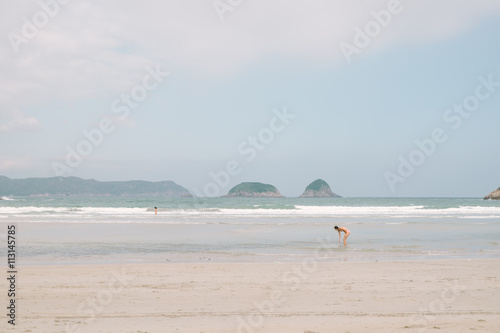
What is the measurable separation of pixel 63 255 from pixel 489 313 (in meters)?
12.4

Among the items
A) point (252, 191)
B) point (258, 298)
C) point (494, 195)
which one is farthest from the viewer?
point (252, 191)

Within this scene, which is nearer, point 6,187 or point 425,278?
point 425,278

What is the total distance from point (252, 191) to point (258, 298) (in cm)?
18122

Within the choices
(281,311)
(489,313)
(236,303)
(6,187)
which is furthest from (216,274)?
(6,187)

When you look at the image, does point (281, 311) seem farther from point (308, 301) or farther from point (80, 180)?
point (80, 180)

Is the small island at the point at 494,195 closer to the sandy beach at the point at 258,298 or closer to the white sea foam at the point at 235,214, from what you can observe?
the white sea foam at the point at 235,214

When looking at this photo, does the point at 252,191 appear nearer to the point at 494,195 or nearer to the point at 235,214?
the point at 494,195

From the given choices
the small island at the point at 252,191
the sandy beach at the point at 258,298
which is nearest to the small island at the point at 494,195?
the small island at the point at 252,191

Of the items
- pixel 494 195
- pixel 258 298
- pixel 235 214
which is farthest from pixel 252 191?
→ pixel 258 298

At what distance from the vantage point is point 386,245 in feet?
58.5

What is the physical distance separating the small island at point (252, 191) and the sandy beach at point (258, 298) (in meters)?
174

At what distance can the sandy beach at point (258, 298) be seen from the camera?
651 centimetres

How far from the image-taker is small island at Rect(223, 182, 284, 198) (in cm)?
18750

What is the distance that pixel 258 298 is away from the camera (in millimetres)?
8234
